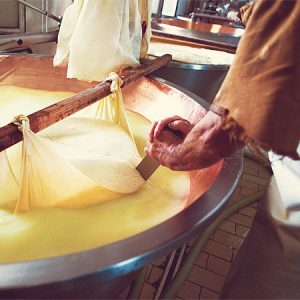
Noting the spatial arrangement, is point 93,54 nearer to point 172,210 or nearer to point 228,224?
point 172,210

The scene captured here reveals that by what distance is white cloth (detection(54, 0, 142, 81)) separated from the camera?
5.74 feet

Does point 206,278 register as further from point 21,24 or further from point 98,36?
point 21,24

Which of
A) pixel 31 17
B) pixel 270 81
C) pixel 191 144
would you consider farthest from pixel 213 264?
pixel 31 17

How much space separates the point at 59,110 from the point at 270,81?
2.85 feet

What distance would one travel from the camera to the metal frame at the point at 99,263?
60cm

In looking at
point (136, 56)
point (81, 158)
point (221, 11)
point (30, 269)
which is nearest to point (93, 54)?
point (136, 56)

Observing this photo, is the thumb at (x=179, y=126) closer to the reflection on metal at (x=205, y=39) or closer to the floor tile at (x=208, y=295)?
the floor tile at (x=208, y=295)

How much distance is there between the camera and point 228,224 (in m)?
2.78

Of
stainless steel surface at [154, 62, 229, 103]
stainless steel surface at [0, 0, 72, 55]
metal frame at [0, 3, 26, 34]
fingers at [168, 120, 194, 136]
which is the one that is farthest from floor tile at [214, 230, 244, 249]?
metal frame at [0, 3, 26, 34]

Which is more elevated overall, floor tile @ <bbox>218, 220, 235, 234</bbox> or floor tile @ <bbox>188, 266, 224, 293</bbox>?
floor tile @ <bbox>188, 266, 224, 293</bbox>

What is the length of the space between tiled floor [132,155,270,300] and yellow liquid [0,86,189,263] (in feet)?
2.90

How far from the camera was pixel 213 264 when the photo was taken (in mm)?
2312

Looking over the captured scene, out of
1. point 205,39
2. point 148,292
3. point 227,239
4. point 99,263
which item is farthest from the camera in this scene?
point 205,39

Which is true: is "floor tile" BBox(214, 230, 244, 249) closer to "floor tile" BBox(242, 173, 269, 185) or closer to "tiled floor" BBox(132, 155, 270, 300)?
"tiled floor" BBox(132, 155, 270, 300)
